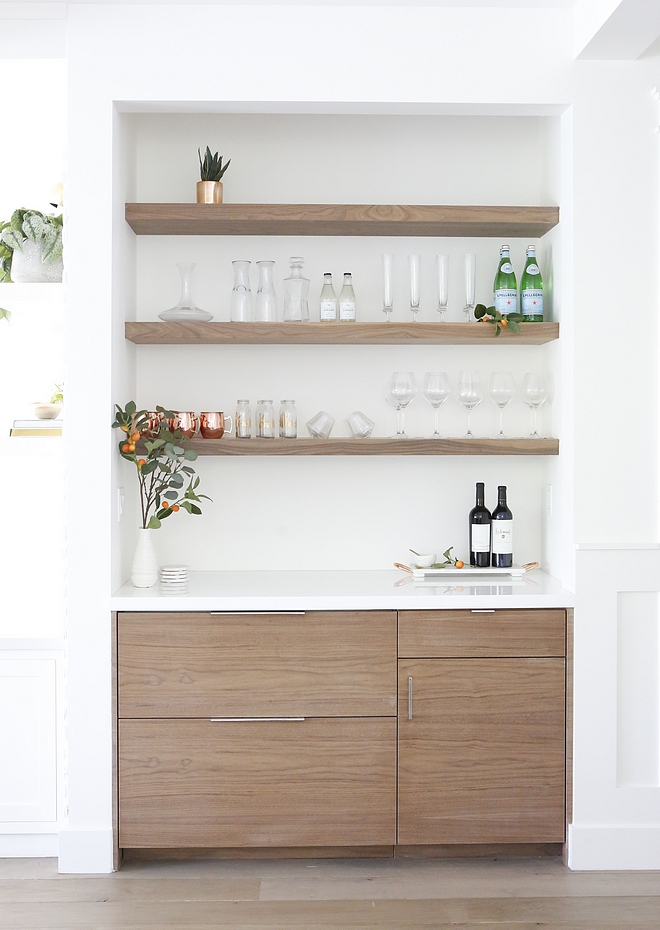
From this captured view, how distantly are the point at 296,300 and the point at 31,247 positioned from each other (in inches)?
35.9

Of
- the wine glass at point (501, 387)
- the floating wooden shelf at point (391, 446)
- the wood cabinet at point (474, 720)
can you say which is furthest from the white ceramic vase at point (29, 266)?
the wood cabinet at point (474, 720)

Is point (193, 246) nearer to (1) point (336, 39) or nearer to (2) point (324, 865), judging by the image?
(1) point (336, 39)

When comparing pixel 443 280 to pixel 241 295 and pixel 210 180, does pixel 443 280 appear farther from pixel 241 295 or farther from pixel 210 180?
pixel 210 180

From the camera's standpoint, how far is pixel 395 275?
10.1 feet

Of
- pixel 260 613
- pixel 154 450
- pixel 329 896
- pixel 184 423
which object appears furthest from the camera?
pixel 184 423

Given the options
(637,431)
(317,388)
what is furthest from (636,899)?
(317,388)

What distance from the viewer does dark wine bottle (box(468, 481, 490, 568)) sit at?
2.97 metres

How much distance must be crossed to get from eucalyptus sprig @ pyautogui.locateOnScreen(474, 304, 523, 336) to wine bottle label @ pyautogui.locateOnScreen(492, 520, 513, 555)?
0.67 metres

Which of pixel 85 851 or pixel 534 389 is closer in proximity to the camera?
pixel 85 851

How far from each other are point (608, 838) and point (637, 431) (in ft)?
4.27

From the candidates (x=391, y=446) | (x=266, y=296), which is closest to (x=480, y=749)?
(x=391, y=446)

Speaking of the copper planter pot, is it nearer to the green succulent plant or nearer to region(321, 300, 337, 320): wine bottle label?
the green succulent plant

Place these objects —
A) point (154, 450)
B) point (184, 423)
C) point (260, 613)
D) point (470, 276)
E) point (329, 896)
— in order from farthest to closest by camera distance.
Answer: point (470, 276), point (184, 423), point (154, 450), point (260, 613), point (329, 896)

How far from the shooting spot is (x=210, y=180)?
2.88 m
